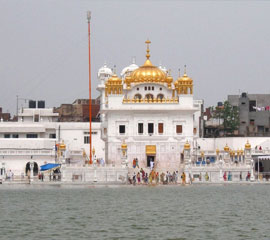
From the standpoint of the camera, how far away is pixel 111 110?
82.4 meters

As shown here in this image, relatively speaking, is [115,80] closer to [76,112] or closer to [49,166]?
[49,166]

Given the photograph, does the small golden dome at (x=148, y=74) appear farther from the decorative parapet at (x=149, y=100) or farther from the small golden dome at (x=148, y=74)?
the decorative parapet at (x=149, y=100)

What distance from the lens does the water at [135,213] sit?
135ft

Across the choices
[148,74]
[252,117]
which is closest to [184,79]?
[148,74]

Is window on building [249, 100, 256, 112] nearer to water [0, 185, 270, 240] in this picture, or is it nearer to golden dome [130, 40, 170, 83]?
golden dome [130, 40, 170, 83]

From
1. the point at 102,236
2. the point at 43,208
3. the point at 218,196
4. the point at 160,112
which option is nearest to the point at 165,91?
the point at 160,112

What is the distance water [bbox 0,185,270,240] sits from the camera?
41.0m

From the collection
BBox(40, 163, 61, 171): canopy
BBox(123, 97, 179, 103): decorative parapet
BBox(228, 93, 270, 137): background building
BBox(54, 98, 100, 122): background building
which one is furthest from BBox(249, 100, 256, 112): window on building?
BBox(40, 163, 61, 171): canopy

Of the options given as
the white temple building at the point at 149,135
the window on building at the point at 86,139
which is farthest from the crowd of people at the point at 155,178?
the window on building at the point at 86,139

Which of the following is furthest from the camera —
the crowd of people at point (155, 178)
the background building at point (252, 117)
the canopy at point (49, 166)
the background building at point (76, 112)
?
the background building at point (76, 112)

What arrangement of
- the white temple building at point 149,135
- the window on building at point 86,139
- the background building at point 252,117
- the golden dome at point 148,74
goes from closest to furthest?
the white temple building at point 149,135 → the golden dome at point 148,74 → the window on building at point 86,139 → the background building at point 252,117

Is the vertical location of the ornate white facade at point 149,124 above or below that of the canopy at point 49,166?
above

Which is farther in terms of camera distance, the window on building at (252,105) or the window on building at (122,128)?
the window on building at (252,105)

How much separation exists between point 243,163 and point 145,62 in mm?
13883
